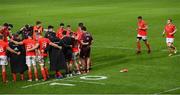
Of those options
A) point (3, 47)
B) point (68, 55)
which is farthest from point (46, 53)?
point (3, 47)

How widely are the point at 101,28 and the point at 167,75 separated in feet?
75.5

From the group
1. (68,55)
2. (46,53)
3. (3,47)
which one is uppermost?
(3,47)

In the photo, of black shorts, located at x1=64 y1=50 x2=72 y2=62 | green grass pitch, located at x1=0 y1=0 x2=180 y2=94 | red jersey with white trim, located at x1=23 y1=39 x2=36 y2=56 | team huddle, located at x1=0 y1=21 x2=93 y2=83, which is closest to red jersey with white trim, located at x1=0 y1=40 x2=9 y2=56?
team huddle, located at x1=0 y1=21 x2=93 y2=83

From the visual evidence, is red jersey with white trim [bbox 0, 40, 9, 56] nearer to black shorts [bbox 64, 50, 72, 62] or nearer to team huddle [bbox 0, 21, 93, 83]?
team huddle [bbox 0, 21, 93, 83]

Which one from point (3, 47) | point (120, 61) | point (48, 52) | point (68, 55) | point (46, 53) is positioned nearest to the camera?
point (3, 47)

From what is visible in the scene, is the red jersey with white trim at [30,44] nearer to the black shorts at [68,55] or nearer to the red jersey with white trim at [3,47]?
the red jersey with white trim at [3,47]

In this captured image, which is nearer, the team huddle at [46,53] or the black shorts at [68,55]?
the team huddle at [46,53]

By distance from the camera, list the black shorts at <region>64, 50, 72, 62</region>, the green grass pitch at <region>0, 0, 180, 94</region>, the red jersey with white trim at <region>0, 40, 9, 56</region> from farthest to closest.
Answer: the black shorts at <region>64, 50, 72, 62</region>
the red jersey with white trim at <region>0, 40, 9, 56</region>
the green grass pitch at <region>0, 0, 180, 94</region>

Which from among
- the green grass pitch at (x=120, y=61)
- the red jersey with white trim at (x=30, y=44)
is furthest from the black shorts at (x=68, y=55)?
the red jersey with white trim at (x=30, y=44)

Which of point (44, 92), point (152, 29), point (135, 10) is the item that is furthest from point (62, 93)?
point (135, 10)

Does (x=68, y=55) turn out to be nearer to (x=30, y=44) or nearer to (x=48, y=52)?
(x=48, y=52)

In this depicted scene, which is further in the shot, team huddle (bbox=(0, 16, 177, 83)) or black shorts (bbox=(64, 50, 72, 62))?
black shorts (bbox=(64, 50, 72, 62))

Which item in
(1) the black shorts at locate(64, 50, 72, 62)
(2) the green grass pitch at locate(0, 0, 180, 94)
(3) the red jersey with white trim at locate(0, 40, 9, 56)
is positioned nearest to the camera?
(2) the green grass pitch at locate(0, 0, 180, 94)

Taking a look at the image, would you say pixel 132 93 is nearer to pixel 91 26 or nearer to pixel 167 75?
pixel 167 75
